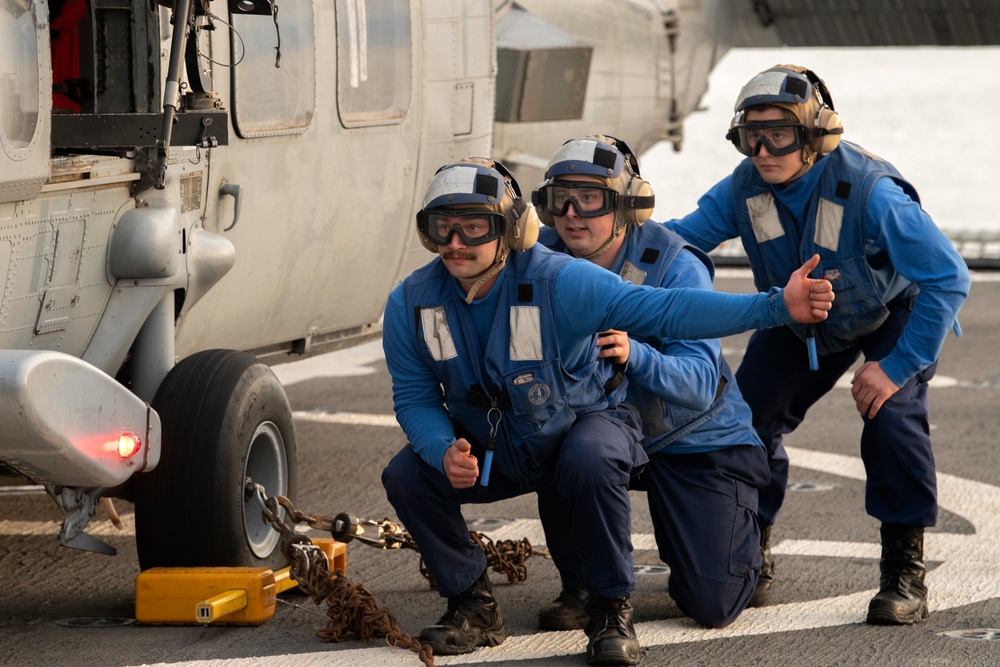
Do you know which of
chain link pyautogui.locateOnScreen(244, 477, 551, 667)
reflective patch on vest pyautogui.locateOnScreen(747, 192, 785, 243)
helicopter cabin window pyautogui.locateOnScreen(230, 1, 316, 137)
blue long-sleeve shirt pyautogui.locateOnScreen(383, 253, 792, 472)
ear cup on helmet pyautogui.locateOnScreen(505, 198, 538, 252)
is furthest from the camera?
helicopter cabin window pyautogui.locateOnScreen(230, 1, 316, 137)

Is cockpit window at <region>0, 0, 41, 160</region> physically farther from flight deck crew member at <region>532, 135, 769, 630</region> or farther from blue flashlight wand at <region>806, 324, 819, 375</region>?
blue flashlight wand at <region>806, 324, 819, 375</region>

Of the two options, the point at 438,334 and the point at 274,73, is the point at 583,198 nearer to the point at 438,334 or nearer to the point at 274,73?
the point at 438,334

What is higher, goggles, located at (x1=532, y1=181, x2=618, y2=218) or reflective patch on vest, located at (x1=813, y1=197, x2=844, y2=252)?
goggles, located at (x1=532, y1=181, x2=618, y2=218)

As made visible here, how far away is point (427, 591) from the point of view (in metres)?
5.33

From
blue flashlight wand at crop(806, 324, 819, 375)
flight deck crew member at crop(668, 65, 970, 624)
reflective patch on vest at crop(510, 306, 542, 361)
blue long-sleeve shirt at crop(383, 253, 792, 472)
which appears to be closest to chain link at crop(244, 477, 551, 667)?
blue long-sleeve shirt at crop(383, 253, 792, 472)

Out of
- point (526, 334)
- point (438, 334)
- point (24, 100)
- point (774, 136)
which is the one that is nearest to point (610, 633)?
point (526, 334)

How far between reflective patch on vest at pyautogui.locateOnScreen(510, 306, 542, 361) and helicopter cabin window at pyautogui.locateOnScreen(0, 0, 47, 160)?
1.43 meters

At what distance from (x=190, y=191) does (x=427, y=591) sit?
158 cm

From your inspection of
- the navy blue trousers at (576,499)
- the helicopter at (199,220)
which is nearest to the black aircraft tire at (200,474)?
the helicopter at (199,220)

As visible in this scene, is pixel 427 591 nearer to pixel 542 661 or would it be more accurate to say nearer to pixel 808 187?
pixel 542 661

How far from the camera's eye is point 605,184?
4.77 m

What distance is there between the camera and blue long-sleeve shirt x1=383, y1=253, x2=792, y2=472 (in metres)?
4.18

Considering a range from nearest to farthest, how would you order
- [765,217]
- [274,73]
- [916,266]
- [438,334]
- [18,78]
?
[18,78]
[438,334]
[916,266]
[765,217]
[274,73]

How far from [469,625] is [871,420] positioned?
1437 mm
